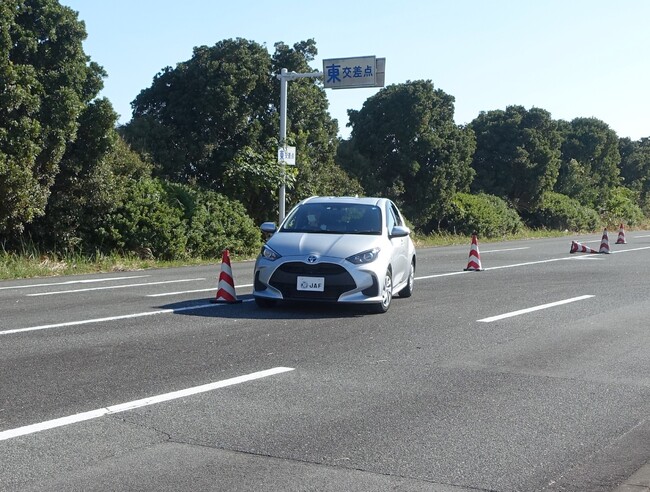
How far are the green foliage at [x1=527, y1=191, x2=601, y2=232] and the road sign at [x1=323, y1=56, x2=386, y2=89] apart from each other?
28.7m

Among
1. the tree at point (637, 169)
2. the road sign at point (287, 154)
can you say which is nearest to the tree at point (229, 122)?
the road sign at point (287, 154)

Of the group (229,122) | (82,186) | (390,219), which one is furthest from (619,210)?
(390,219)

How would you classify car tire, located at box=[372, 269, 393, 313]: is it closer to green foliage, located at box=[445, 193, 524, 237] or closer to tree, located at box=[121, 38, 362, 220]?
tree, located at box=[121, 38, 362, 220]

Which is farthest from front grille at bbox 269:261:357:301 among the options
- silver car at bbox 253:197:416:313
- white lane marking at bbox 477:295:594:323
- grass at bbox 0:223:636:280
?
grass at bbox 0:223:636:280

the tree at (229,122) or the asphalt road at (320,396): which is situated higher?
the tree at (229,122)

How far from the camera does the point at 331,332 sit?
10617 millimetres

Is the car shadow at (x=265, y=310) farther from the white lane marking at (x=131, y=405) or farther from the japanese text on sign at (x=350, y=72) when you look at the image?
the japanese text on sign at (x=350, y=72)

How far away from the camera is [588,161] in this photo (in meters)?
62.9

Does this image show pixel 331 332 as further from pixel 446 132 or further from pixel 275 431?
pixel 446 132

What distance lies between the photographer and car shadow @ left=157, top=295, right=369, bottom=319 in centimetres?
1202

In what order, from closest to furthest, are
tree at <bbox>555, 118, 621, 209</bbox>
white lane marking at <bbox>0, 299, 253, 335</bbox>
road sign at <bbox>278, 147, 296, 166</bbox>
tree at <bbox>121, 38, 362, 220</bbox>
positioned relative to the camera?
white lane marking at <bbox>0, 299, 253, 335</bbox>, road sign at <bbox>278, 147, 296, 166</bbox>, tree at <bbox>121, 38, 362, 220</bbox>, tree at <bbox>555, 118, 621, 209</bbox>

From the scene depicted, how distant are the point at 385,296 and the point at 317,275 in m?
1.14

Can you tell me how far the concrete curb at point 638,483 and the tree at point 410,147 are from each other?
32595 mm

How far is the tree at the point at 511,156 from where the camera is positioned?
165 ft
